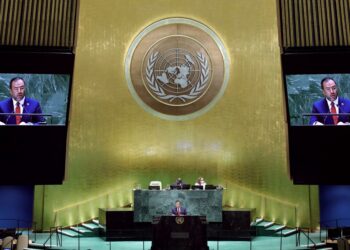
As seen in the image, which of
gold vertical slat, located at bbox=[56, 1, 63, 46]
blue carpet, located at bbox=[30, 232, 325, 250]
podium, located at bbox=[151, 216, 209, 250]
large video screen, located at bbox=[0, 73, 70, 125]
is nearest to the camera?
podium, located at bbox=[151, 216, 209, 250]

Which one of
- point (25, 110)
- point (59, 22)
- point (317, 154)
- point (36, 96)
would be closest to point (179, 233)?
point (317, 154)

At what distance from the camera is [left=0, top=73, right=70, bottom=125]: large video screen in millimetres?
12477

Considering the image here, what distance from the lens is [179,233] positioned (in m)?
10.3

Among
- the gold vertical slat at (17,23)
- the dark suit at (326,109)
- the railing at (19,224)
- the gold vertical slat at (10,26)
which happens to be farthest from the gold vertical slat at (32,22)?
the dark suit at (326,109)

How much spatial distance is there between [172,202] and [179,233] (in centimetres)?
201

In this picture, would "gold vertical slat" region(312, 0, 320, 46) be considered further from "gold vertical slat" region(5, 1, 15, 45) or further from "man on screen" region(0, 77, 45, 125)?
"gold vertical slat" region(5, 1, 15, 45)

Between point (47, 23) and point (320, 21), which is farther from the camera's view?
point (47, 23)

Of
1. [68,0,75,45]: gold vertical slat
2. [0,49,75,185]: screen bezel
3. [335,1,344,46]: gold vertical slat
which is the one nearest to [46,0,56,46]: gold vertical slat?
[68,0,75,45]: gold vertical slat

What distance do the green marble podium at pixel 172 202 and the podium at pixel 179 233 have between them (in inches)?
72.7

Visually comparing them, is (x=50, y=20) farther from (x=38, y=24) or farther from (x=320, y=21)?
(x=320, y=21)

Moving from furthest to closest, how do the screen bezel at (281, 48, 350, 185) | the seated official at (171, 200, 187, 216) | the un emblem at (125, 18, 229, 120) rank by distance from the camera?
the un emblem at (125, 18, 229, 120) < the seated official at (171, 200, 187, 216) < the screen bezel at (281, 48, 350, 185)

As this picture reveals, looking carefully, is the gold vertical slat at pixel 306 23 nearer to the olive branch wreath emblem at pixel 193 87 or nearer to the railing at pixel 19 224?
the olive branch wreath emblem at pixel 193 87

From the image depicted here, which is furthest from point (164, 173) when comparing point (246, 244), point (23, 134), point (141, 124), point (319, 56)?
point (319, 56)

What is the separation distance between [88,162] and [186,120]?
3.20 metres
